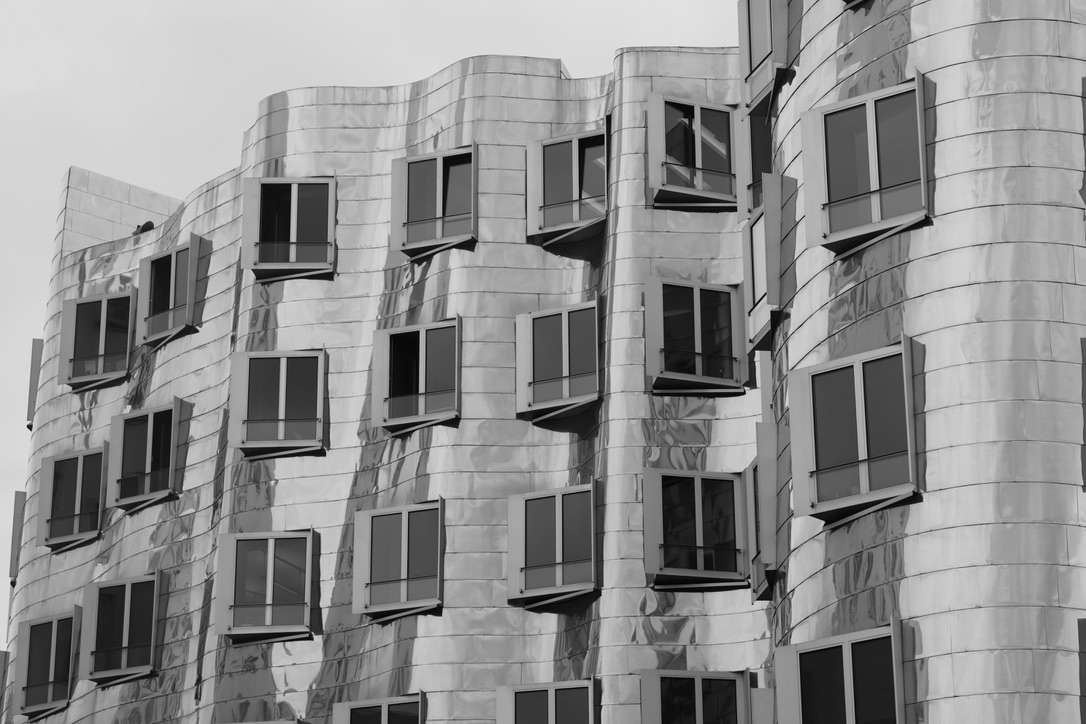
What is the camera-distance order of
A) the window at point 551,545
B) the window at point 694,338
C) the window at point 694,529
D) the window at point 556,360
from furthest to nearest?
the window at point 556,360, the window at point 694,338, the window at point 551,545, the window at point 694,529

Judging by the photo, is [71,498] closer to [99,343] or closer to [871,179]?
[99,343]

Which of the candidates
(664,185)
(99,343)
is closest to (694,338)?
(664,185)

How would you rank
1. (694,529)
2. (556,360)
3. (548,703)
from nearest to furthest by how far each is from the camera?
(694,529) < (548,703) < (556,360)

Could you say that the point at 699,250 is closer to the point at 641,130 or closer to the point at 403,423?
the point at 641,130

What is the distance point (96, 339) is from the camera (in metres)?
45.2

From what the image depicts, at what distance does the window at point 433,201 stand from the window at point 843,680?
51.3 ft

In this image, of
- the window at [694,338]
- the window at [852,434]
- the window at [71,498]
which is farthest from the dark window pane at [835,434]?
the window at [71,498]

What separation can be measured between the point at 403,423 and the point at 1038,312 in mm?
16613

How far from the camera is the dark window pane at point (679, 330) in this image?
3556 cm

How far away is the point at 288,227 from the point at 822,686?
1989 centimetres

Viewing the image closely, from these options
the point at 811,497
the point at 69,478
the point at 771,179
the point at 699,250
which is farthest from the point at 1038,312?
the point at 69,478

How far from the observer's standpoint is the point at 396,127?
135 ft

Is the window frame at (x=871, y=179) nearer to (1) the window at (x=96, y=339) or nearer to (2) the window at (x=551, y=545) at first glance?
(2) the window at (x=551, y=545)

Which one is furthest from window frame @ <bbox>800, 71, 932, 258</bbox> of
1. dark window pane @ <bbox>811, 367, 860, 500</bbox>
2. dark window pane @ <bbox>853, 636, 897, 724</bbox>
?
dark window pane @ <bbox>853, 636, 897, 724</bbox>
